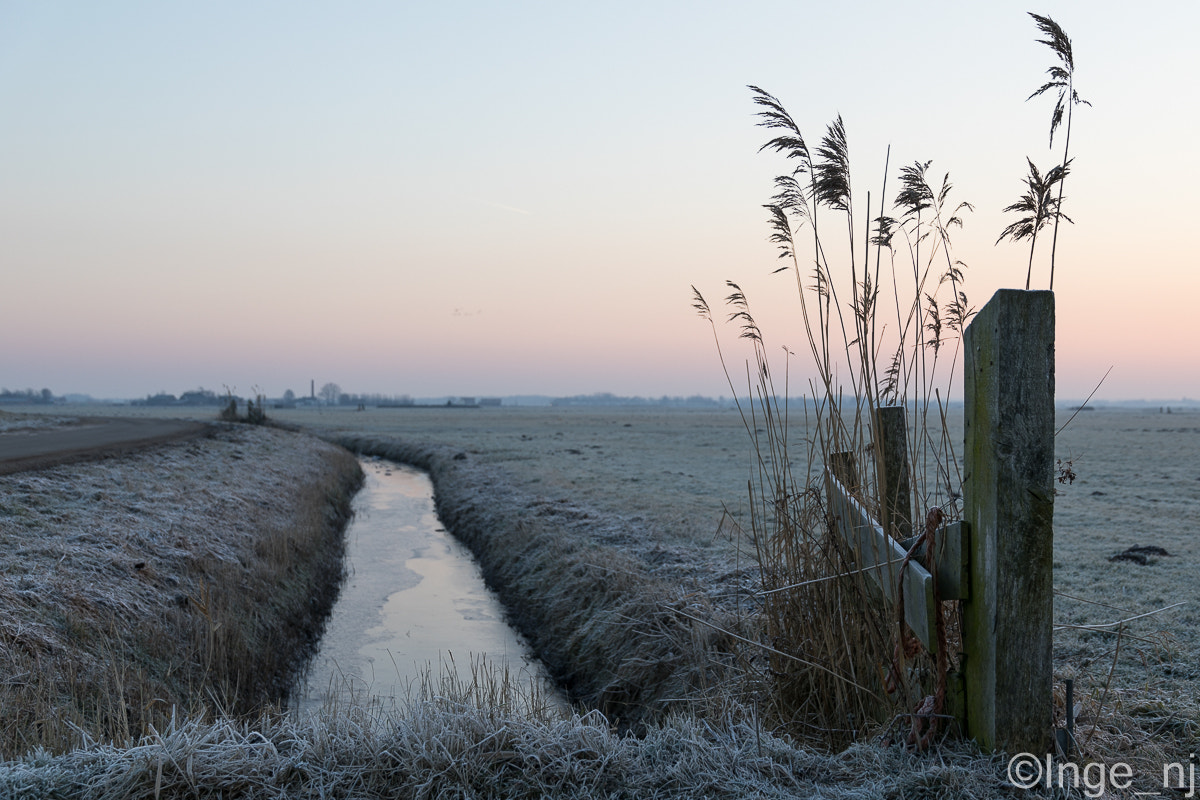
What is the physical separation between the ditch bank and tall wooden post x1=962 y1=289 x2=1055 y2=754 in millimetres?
1811

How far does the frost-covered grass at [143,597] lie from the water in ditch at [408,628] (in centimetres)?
42

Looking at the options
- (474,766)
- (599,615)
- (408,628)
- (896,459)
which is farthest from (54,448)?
(896,459)

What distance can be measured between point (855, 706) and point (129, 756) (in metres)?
3.48

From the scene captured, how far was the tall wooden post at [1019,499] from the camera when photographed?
2.88m

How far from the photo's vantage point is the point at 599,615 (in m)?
8.64

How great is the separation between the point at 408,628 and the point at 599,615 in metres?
3.08

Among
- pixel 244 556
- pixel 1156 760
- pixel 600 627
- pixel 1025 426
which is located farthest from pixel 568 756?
pixel 244 556

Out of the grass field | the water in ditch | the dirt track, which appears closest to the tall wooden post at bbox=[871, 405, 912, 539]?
the grass field

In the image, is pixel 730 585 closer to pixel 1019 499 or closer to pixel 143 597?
pixel 1019 499

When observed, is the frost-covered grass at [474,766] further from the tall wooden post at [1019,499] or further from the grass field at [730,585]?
the tall wooden post at [1019,499]

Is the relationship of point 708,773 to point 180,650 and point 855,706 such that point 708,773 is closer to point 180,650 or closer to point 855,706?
point 855,706

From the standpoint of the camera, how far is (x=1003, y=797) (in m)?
3.01

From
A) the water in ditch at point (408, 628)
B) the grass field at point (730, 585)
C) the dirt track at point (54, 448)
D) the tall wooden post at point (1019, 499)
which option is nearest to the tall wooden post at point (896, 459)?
the grass field at point (730, 585)

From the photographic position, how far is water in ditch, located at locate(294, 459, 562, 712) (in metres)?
7.80
